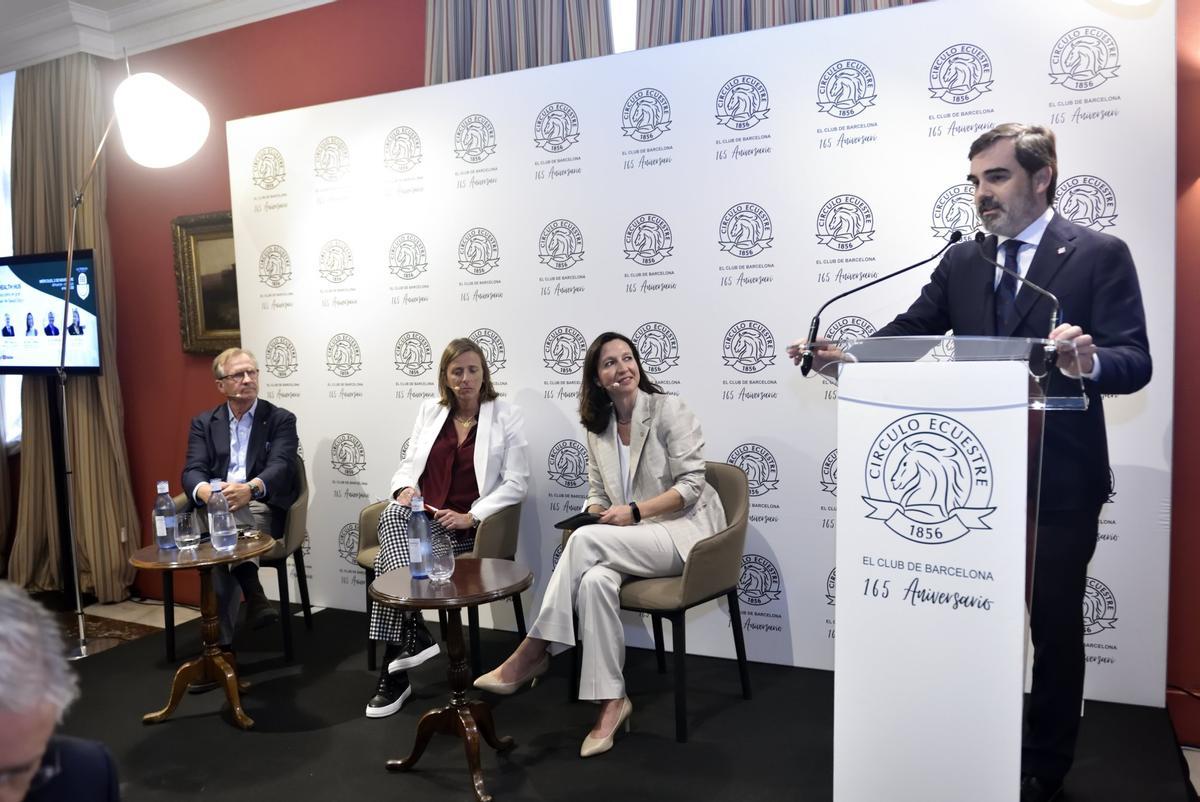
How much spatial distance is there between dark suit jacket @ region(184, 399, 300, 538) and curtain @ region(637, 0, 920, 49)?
242 centimetres

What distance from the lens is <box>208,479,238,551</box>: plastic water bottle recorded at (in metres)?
3.30

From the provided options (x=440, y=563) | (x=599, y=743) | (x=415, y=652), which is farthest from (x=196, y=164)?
(x=599, y=743)

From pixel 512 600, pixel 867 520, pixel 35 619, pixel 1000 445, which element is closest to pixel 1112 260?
pixel 1000 445

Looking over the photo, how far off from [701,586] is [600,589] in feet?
1.16

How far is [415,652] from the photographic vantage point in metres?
3.34

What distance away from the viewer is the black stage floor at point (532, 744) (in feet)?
8.70

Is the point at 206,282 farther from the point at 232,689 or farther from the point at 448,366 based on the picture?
the point at 232,689

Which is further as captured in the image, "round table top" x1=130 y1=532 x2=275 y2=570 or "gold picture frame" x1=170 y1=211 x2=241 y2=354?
"gold picture frame" x1=170 y1=211 x2=241 y2=354

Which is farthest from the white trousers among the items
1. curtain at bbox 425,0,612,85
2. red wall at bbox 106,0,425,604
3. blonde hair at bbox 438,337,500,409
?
red wall at bbox 106,0,425,604

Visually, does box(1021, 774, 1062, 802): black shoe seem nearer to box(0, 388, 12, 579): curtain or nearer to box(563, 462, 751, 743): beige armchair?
box(563, 462, 751, 743): beige armchair

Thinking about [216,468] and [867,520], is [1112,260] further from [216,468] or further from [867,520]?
[216,468]

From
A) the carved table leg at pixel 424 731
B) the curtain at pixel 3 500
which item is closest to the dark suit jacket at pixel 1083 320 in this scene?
the carved table leg at pixel 424 731

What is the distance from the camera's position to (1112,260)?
Result: 2193 mm

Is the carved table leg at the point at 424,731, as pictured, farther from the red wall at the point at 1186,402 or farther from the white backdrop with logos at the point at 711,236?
the red wall at the point at 1186,402
